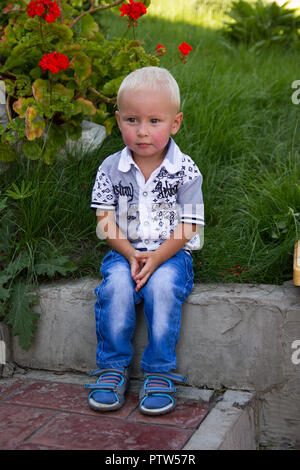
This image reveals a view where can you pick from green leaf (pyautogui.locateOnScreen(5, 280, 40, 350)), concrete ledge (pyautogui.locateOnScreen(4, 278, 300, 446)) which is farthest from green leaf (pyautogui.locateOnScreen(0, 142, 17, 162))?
concrete ledge (pyautogui.locateOnScreen(4, 278, 300, 446))

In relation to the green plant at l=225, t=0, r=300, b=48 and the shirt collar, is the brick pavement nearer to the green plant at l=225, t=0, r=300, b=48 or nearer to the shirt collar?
the shirt collar

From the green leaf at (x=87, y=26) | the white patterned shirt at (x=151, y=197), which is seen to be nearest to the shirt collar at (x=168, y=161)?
the white patterned shirt at (x=151, y=197)

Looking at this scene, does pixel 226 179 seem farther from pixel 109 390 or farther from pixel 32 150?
pixel 109 390

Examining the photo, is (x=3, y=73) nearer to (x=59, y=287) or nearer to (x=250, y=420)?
(x=59, y=287)

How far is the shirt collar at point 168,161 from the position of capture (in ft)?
8.18

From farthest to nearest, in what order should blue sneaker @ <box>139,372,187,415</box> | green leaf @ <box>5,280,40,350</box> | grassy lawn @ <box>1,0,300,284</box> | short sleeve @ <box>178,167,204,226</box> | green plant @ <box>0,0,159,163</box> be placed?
1. green plant @ <box>0,0,159,163</box>
2. grassy lawn @ <box>1,0,300,284</box>
3. green leaf @ <box>5,280,40,350</box>
4. short sleeve @ <box>178,167,204,226</box>
5. blue sneaker @ <box>139,372,187,415</box>

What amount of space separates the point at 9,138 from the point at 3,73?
1.44 ft

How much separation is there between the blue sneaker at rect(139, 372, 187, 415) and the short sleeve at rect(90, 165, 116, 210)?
0.74m

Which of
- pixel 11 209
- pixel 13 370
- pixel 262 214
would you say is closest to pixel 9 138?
pixel 11 209

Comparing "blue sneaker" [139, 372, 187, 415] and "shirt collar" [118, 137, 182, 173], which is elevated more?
"shirt collar" [118, 137, 182, 173]

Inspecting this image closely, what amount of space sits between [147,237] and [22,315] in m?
0.67

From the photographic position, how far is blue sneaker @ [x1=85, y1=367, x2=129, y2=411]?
2.26 meters

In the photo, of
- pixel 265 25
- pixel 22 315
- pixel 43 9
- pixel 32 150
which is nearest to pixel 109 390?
pixel 22 315

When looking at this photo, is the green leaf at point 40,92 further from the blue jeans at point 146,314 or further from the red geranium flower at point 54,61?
the blue jeans at point 146,314
